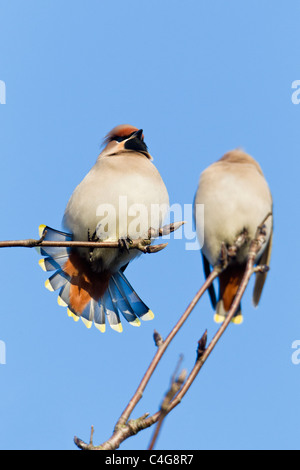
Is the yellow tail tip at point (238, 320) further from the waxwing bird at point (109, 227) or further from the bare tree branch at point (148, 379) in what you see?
the bare tree branch at point (148, 379)

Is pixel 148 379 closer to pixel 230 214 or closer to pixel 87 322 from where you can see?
pixel 230 214

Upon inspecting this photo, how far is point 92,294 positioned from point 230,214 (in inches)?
84.8

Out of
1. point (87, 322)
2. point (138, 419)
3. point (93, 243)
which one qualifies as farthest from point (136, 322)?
point (138, 419)

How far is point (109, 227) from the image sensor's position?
15.5ft

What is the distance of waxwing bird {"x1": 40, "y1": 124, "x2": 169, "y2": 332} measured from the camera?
185 inches

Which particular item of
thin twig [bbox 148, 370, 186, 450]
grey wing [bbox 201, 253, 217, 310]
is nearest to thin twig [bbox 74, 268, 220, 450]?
thin twig [bbox 148, 370, 186, 450]

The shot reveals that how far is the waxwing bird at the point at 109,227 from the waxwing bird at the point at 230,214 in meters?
1.09

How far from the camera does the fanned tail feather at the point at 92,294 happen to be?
5.18 metres

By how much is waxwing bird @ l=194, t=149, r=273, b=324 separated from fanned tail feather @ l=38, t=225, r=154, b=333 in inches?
69.1

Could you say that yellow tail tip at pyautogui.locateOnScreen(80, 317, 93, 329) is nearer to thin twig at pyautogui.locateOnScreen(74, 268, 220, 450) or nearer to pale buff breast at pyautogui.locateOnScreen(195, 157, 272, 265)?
pale buff breast at pyautogui.locateOnScreen(195, 157, 272, 265)

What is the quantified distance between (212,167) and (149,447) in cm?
211

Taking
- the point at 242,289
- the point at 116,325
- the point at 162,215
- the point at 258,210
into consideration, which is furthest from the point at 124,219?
the point at 242,289

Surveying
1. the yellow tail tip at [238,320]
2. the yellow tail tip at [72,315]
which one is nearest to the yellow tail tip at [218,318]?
the yellow tail tip at [238,320]
